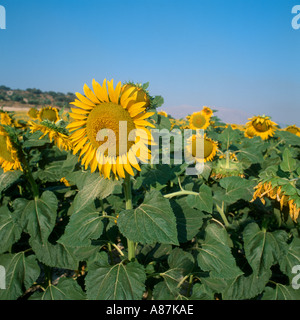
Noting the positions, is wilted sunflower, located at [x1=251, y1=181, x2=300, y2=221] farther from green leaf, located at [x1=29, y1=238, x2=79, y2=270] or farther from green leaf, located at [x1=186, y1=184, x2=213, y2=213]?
green leaf, located at [x1=29, y1=238, x2=79, y2=270]

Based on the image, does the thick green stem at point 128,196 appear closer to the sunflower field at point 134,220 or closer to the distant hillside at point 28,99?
the sunflower field at point 134,220

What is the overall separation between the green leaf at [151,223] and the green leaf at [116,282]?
1.25 ft

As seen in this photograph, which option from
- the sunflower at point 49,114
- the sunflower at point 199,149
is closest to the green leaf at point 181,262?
the sunflower at point 199,149

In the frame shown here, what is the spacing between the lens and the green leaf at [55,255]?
207 centimetres

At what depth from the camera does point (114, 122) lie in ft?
4.45

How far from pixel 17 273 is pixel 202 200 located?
1810 millimetres

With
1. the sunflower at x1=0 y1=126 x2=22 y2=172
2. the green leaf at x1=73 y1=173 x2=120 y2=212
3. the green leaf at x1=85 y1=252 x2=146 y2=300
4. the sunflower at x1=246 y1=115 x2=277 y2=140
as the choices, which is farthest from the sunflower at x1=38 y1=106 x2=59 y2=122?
the sunflower at x1=246 y1=115 x2=277 y2=140

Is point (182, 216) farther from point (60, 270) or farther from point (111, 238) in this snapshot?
point (60, 270)

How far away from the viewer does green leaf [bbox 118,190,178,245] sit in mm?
1286

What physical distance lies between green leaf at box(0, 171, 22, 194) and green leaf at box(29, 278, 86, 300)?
1.08 meters

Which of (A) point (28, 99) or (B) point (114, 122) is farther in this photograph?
(A) point (28, 99)

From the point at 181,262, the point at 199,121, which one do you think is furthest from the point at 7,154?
the point at 199,121

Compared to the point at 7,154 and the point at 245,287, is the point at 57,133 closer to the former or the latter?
the point at 7,154

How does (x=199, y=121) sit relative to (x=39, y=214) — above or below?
above
